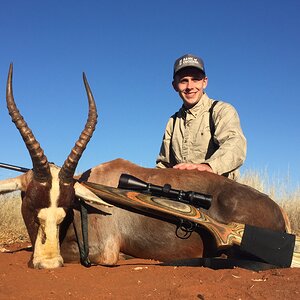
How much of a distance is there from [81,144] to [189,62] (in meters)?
2.95

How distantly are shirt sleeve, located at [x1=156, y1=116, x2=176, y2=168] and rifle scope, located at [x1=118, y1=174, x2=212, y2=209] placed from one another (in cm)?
245

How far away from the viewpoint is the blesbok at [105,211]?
4695 millimetres

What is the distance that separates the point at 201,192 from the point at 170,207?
684 millimetres

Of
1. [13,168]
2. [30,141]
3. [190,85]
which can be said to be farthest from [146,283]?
A: [190,85]

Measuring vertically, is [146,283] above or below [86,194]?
below

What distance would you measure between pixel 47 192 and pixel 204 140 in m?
3.11

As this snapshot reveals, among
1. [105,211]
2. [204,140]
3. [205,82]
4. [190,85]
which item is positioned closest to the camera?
[105,211]

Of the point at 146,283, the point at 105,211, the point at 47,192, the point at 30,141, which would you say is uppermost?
the point at 30,141

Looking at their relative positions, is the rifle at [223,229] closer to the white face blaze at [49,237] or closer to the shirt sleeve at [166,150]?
the white face blaze at [49,237]

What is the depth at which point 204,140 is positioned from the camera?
7043 millimetres

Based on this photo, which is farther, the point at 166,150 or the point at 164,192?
the point at 166,150

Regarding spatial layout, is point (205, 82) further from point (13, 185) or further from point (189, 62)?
point (13, 185)

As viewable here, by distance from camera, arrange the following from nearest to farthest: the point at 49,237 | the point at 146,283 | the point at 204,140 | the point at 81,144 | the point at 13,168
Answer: the point at 146,283
the point at 49,237
the point at 81,144
the point at 13,168
the point at 204,140

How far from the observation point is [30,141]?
A: 15.6ft
